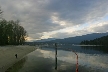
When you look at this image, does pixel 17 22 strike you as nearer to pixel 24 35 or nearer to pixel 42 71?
pixel 24 35

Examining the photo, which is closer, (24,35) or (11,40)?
(11,40)

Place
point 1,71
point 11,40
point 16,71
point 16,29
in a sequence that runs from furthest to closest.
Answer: point 16,29, point 11,40, point 16,71, point 1,71

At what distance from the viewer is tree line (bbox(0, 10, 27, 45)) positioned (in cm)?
14962

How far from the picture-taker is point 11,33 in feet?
522

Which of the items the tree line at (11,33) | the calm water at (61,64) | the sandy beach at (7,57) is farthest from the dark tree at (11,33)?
the calm water at (61,64)

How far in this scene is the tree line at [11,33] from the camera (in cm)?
14962

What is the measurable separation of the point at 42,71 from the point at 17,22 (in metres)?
144

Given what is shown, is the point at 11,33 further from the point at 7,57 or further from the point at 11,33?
the point at 7,57

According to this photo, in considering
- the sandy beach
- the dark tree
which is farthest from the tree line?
the sandy beach

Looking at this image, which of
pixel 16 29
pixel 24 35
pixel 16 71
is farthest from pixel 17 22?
pixel 16 71

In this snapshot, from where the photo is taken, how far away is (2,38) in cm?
14575

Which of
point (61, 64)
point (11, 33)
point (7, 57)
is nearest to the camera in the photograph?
point (61, 64)

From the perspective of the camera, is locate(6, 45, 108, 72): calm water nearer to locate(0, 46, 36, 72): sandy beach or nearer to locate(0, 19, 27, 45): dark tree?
locate(0, 46, 36, 72): sandy beach

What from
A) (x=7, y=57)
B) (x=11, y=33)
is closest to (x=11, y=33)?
(x=11, y=33)
